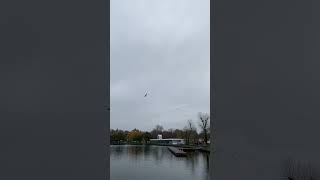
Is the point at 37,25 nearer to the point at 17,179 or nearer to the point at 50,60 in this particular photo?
the point at 50,60

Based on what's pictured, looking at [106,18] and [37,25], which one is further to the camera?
[106,18]

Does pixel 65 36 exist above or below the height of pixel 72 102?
above
